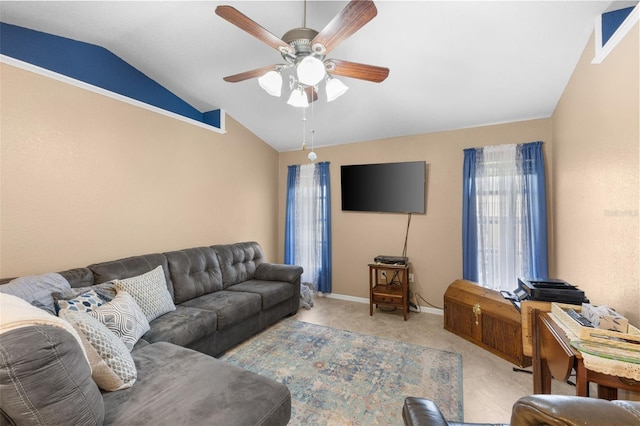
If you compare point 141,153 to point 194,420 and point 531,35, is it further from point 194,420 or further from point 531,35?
point 531,35

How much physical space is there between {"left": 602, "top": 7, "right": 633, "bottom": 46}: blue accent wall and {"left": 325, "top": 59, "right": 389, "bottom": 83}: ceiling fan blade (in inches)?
56.9

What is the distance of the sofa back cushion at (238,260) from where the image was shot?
3.34 m

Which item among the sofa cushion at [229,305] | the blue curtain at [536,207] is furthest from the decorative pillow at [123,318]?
the blue curtain at [536,207]

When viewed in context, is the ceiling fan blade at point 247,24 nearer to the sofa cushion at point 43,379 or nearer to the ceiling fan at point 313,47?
the ceiling fan at point 313,47

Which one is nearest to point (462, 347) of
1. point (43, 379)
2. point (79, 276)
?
point (43, 379)

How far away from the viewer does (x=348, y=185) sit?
4.21m

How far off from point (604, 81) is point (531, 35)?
620mm

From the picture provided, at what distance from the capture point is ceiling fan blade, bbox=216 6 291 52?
4.66ft

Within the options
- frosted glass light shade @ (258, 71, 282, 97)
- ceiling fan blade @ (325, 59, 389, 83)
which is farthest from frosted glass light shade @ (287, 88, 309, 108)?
ceiling fan blade @ (325, 59, 389, 83)

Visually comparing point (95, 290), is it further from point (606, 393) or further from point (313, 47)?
point (606, 393)

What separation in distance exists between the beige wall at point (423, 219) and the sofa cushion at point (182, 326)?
7.88 ft

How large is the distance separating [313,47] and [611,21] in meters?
1.96

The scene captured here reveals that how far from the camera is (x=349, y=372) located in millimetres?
2293

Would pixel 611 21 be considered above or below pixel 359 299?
above
